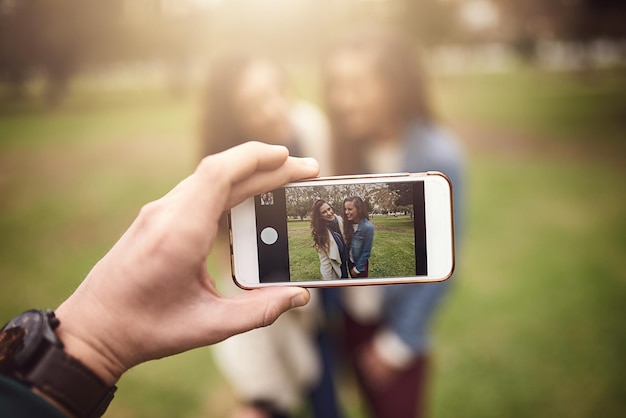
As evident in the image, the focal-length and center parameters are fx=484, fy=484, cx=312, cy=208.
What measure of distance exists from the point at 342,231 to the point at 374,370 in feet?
5.36

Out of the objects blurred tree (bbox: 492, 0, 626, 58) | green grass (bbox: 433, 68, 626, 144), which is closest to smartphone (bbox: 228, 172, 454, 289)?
green grass (bbox: 433, 68, 626, 144)

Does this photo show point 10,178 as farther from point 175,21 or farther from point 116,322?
point 116,322

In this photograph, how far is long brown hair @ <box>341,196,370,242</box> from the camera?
1.19 metres

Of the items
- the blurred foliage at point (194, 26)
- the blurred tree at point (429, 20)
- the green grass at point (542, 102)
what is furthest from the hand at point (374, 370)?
the blurred tree at point (429, 20)

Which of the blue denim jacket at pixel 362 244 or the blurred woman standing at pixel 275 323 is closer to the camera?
the blue denim jacket at pixel 362 244

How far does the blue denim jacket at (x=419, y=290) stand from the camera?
2.47 meters

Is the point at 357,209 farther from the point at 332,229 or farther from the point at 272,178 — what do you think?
the point at 272,178

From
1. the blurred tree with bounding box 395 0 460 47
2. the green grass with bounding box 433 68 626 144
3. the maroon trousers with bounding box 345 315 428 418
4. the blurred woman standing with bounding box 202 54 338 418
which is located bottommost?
the maroon trousers with bounding box 345 315 428 418

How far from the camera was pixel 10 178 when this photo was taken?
26.8 ft

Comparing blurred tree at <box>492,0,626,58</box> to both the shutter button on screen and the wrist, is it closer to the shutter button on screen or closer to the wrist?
the shutter button on screen

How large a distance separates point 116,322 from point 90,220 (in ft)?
19.8

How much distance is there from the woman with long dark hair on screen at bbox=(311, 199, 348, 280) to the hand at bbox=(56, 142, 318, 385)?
0.56 feet

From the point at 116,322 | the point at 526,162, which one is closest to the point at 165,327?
the point at 116,322

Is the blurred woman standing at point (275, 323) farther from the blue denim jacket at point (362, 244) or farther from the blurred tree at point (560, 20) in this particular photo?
the blurred tree at point (560, 20)
